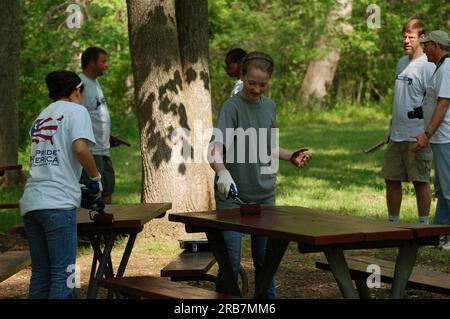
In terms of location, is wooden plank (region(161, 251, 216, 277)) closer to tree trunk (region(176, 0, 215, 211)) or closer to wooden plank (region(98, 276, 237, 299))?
wooden plank (region(98, 276, 237, 299))

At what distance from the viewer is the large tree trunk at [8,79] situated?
46.3ft

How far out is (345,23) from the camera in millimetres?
31953

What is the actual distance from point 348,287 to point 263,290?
99 centimetres

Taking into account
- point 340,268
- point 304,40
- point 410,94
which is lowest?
point 340,268

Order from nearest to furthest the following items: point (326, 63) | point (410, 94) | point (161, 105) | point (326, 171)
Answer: point (410, 94)
point (161, 105)
point (326, 171)
point (326, 63)

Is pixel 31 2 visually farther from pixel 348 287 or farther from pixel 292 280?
pixel 348 287

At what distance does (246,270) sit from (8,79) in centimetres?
626

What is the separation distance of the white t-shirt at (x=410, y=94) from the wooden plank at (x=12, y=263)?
12.8 feet

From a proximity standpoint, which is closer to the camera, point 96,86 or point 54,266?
point 54,266

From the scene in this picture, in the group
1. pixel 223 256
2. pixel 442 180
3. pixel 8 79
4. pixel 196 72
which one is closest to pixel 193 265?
pixel 223 256

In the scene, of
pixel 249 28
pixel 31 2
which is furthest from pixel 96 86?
pixel 249 28

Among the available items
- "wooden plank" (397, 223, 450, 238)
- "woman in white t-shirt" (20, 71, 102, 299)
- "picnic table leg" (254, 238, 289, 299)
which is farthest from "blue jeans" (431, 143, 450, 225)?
"woman in white t-shirt" (20, 71, 102, 299)

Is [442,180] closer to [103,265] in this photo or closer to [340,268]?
[103,265]

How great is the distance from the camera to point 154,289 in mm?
6137
